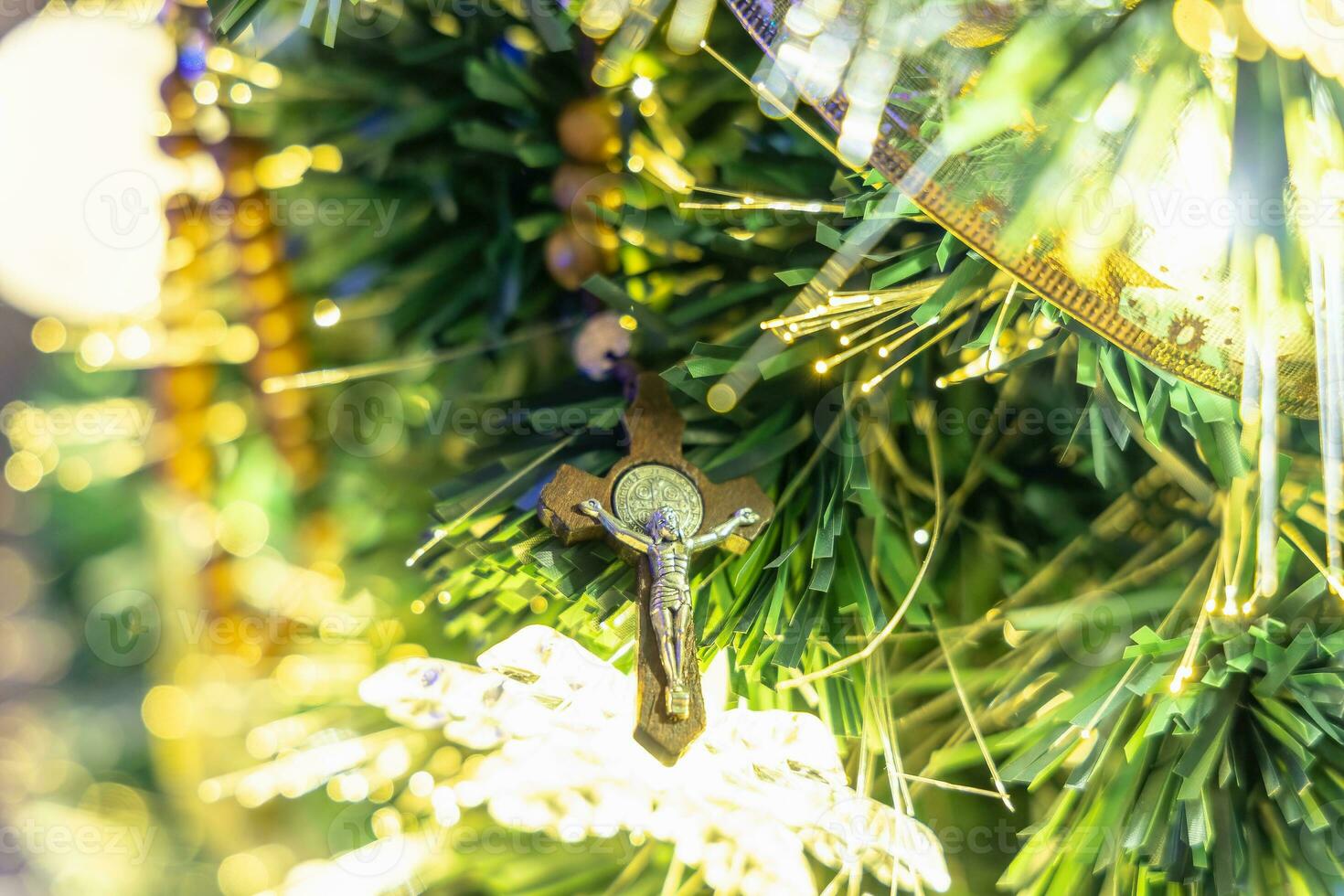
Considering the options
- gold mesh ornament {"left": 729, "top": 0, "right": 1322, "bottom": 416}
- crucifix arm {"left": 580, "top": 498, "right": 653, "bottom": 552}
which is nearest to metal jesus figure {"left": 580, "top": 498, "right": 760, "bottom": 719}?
crucifix arm {"left": 580, "top": 498, "right": 653, "bottom": 552}

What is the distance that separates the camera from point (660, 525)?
37 cm

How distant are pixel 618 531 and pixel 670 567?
2 centimetres

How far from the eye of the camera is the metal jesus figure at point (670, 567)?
→ 34cm

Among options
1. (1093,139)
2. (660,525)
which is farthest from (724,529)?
(1093,139)

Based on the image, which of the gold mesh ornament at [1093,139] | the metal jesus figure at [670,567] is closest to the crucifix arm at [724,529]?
the metal jesus figure at [670,567]

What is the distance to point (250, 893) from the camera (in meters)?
0.44

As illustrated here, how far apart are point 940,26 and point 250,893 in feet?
1.40

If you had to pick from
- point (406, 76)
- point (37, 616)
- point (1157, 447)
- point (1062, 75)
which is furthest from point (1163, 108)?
point (37, 616)

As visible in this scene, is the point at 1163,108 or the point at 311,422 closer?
the point at 1163,108

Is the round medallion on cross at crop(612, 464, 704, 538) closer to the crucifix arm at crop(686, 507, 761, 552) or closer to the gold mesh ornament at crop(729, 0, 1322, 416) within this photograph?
the crucifix arm at crop(686, 507, 761, 552)

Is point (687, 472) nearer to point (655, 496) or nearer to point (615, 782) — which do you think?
point (655, 496)

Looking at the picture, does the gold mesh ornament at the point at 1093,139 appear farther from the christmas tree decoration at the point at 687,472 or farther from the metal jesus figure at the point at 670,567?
the metal jesus figure at the point at 670,567

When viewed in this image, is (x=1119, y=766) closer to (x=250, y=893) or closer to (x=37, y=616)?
(x=250, y=893)

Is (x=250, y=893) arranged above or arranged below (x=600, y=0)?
below
